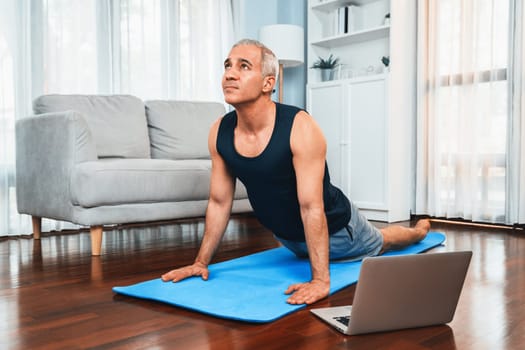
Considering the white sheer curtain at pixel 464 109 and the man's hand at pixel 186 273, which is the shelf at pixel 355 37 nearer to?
the white sheer curtain at pixel 464 109

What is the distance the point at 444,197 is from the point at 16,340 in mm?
3302

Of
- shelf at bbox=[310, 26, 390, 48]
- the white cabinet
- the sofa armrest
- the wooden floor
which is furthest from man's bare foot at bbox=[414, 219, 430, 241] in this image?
shelf at bbox=[310, 26, 390, 48]

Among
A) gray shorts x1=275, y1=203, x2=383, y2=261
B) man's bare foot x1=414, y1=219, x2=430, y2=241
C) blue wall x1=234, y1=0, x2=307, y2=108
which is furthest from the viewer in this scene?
blue wall x1=234, y1=0, x2=307, y2=108


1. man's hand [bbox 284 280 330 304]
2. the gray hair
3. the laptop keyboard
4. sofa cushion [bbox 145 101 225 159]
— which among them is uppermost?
the gray hair

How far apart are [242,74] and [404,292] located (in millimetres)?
842

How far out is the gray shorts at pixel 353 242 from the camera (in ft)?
6.96

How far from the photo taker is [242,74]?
1746mm

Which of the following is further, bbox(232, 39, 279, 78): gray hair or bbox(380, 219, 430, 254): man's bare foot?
bbox(380, 219, 430, 254): man's bare foot

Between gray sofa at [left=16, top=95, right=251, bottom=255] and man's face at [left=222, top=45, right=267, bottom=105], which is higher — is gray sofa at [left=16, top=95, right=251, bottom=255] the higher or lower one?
the lower one

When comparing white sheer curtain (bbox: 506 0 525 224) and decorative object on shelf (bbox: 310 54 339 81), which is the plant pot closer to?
decorative object on shelf (bbox: 310 54 339 81)

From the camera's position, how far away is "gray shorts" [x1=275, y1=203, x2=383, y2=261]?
2121mm

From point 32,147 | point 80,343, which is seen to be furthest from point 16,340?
point 32,147

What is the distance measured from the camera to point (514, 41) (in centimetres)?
355

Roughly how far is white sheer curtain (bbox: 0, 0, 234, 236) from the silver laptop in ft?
8.52
